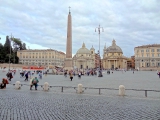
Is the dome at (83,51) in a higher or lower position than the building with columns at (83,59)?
higher

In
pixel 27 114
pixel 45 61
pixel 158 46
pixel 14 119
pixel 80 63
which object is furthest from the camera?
pixel 80 63

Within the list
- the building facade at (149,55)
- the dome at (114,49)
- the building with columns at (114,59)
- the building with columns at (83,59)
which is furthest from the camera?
the building with columns at (83,59)

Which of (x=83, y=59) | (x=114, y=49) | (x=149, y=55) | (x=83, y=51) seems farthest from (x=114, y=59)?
(x=149, y=55)

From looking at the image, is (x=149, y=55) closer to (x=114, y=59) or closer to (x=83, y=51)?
(x=114, y=59)

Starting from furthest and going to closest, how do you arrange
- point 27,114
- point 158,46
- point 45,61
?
point 45,61, point 158,46, point 27,114

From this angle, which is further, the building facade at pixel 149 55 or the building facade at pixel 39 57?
the building facade at pixel 39 57

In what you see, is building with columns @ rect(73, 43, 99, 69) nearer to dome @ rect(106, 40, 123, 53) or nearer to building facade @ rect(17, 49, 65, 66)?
dome @ rect(106, 40, 123, 53)

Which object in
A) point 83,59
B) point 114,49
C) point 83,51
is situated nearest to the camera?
point 114,49

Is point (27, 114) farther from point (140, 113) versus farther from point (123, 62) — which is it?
point (123, 62)

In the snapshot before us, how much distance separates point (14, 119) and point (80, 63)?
343 feet

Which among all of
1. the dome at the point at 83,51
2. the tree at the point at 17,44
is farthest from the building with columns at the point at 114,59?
the tree at the point at 17,44

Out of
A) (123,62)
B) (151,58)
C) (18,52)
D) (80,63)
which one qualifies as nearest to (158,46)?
(151,58)

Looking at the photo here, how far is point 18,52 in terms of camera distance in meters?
91.6

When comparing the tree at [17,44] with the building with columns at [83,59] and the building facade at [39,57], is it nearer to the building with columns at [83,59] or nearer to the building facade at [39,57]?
the building facade at [39,57]
